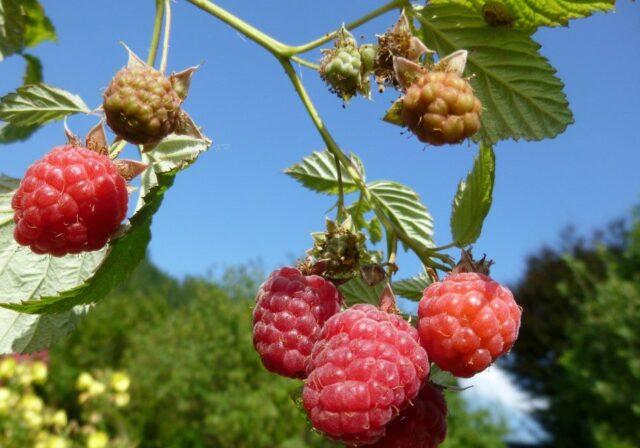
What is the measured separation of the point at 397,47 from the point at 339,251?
30cm

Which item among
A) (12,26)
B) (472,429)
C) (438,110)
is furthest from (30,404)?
(472,429)

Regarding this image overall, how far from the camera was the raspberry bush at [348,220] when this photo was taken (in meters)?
0.79

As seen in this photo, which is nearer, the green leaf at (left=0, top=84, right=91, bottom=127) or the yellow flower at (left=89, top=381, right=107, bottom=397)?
the green leaf at (left=0, top=84, right=91, bottom=127)

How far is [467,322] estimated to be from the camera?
2.66 ft

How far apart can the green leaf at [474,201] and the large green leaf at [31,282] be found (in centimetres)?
53

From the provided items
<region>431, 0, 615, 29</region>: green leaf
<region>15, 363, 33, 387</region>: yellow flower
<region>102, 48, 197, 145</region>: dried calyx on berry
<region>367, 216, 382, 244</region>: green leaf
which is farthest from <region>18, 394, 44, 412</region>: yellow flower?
Answer: <region>431, 0, 615, 29</region>: green leaf

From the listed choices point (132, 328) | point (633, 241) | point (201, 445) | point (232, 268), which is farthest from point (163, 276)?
point (633, 241)

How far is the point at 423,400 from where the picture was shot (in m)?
0.84

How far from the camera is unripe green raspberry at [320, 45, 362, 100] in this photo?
99 cm

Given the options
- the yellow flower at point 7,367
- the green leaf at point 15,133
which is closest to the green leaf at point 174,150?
the green leaf at point 15,133

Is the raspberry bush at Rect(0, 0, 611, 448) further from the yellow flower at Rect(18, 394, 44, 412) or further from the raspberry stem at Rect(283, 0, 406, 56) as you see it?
the yellow flower at Rect(18, 394, 44, 412)

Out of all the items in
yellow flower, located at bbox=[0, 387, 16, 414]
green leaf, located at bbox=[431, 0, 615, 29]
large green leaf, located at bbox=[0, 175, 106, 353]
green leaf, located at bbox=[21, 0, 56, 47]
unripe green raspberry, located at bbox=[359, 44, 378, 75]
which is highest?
green leaf, located at bbox=[431, 0, 615, 29]

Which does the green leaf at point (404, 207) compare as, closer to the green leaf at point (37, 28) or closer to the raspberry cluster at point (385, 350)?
the raspberry cluster at point (385, 350)

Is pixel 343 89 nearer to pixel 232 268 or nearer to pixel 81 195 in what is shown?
pixel 81 195
